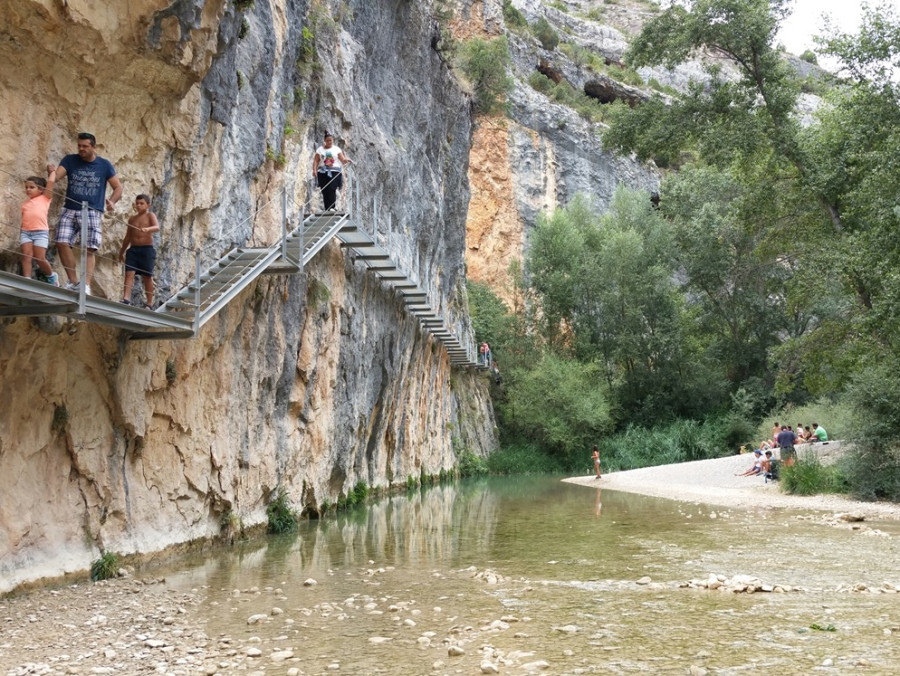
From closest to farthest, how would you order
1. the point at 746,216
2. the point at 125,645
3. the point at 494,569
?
the point at 125,645
the point at 494,569
the point at 746,216

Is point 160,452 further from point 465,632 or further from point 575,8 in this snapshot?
point 575,8

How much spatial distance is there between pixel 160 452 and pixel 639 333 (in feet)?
118

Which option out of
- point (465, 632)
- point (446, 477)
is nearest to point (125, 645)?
point (465, 632)

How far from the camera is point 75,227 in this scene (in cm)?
884

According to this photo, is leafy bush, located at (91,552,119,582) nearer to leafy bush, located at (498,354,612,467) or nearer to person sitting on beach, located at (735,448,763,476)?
person sitting on beach, located at (735,448,763,476)

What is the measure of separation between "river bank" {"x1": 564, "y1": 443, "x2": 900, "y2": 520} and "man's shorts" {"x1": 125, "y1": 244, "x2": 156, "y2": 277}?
43.0ft

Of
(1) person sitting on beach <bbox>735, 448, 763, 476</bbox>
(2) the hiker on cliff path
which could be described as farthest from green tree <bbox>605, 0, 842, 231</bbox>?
(2) the hiker on cliff path

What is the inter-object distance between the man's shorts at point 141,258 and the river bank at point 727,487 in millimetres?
13107

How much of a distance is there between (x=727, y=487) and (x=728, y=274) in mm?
20640

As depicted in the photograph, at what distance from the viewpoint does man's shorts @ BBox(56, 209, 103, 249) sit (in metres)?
8.64

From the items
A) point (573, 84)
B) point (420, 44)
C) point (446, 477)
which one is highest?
point (573, 84)

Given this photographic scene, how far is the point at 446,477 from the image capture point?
3319 cm

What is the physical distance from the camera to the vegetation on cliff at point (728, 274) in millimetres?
19141

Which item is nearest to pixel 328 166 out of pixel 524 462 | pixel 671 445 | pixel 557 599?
pixel 557 599
